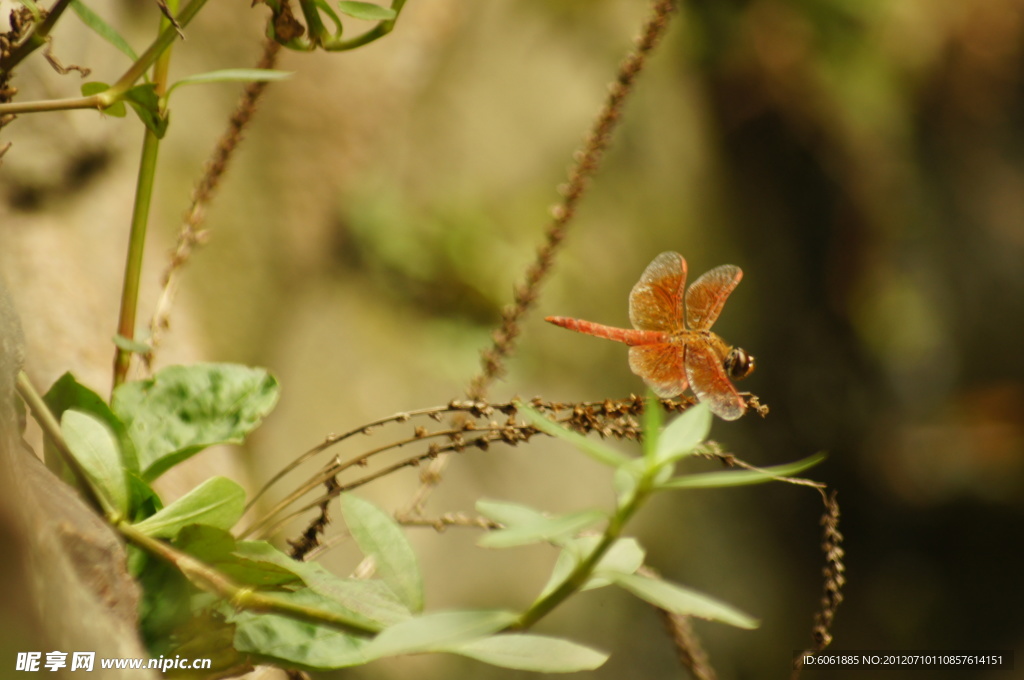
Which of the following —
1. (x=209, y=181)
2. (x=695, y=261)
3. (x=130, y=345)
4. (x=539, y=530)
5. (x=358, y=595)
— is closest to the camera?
(x=539, y=530)

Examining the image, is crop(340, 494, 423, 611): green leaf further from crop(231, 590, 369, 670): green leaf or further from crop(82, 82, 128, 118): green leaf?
crop(82, 82, 128, 118): green leaf

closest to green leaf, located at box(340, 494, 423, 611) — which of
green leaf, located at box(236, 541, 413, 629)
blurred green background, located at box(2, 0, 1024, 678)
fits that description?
green leaf, located at box(236, 541, 413, 629)

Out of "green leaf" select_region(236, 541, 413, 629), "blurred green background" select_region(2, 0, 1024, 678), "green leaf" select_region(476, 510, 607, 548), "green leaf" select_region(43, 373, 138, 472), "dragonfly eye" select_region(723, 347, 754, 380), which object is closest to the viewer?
"green leaf" select_region(476, 510, 607, 548)

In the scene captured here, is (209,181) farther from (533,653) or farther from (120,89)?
(533,653)

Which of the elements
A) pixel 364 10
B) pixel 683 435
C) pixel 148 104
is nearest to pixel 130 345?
pixel 148 104

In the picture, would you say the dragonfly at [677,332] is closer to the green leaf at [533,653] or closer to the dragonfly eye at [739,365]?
the dragonfly eye at [739,365]

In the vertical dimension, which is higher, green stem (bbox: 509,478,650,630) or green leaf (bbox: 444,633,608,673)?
green stem (bbox: 509,478,650,630)

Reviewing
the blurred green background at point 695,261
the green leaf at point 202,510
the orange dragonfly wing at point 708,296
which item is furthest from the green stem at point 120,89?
the blurred green background at point 695,261
